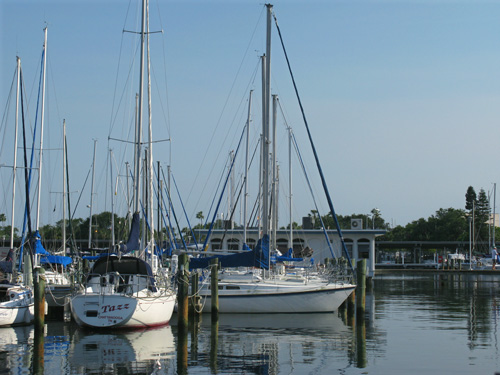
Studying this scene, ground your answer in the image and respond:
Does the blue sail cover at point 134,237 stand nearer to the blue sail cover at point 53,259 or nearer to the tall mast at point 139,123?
the tall mast at point 139,123

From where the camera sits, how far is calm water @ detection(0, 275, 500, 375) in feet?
63.6

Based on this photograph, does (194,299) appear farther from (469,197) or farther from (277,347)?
(469,197)

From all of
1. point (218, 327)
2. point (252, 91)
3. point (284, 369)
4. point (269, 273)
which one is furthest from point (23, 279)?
point (252, 91)

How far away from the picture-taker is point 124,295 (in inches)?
1003

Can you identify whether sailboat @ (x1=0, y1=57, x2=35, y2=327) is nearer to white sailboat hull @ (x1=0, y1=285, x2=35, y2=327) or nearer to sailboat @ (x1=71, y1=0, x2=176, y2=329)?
white sailboat hull @ (x1=0, y1=285, x2=35, y2=327)

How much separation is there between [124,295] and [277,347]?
6.24m

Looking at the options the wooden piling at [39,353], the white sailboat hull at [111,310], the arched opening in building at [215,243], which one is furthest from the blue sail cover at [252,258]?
the arched opening in building at [215,243]

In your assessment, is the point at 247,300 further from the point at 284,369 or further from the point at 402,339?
the point at 284,369

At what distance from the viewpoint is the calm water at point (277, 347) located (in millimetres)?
19375

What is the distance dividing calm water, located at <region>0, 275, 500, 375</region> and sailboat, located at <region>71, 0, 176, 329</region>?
1.73 feet

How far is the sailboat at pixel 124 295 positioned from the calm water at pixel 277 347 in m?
0.53

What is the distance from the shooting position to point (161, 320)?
27.2 m

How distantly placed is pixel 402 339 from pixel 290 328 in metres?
4.57

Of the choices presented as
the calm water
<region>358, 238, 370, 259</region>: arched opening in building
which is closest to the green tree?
<region>358, 238, 370, 259</region>: arched opening in building
